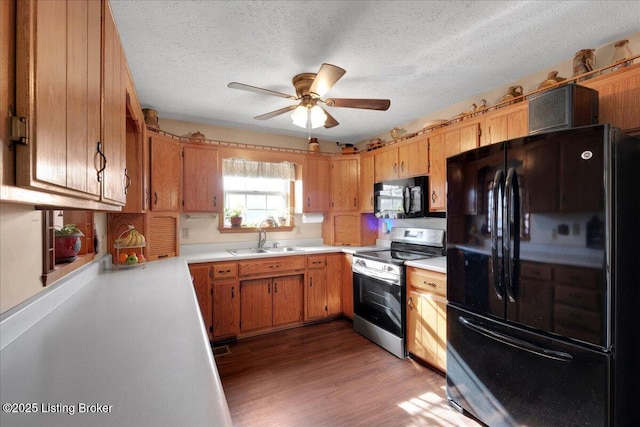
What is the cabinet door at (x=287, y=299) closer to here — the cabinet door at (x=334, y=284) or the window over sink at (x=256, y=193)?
the cabinet door at (x=334, y=284)

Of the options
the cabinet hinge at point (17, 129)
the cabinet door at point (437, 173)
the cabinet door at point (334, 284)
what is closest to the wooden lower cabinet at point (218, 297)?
the cabinet door at point (334, 284)

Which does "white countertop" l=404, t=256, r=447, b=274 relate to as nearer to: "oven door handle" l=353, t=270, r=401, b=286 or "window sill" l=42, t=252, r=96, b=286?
"oven door handle" l=353, t=270, r=401, b=286

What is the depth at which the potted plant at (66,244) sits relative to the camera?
1.64 meters

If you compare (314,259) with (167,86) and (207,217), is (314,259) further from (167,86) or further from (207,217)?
(167,86)

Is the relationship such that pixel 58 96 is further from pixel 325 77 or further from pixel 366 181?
pixel 366 181

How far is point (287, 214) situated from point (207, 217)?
1065 mm

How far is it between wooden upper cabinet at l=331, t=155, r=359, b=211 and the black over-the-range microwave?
1.36 ft

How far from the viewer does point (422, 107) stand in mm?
3047

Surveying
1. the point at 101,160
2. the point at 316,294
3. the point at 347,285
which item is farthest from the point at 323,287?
the point at 101,160

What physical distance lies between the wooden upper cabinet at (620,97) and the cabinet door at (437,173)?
1.12 meters

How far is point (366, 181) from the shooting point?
378cm

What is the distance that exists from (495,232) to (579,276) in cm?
43

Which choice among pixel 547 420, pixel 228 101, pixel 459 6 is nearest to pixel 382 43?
pixel 459 6

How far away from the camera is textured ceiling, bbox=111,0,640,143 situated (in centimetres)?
157
